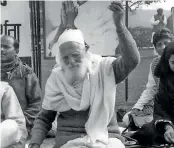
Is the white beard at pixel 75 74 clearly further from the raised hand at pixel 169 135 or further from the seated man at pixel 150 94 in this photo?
the seated man at pixel 150 94

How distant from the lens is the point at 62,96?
3.03 m

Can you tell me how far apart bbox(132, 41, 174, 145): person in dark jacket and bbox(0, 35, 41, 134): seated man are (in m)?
1.25

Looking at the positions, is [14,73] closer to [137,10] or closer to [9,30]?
[9,30]

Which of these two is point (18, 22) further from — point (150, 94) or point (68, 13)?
point (150, 94)

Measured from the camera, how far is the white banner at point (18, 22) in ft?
16.6

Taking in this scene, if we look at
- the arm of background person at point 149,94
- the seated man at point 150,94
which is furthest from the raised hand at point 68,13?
the arm of background person at point 149,94

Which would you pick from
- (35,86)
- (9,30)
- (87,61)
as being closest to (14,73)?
(35,86)

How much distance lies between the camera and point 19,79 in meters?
4.19

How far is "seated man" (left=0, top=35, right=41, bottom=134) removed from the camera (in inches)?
163

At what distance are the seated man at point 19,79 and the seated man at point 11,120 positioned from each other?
1.01m

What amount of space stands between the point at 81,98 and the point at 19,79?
4.79ft

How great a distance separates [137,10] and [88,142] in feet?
10.9

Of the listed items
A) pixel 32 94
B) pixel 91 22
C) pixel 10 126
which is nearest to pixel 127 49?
pixel 10 126

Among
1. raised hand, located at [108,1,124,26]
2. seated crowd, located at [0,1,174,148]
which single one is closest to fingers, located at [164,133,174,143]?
seated crowd, located at [0,1,174,148]
